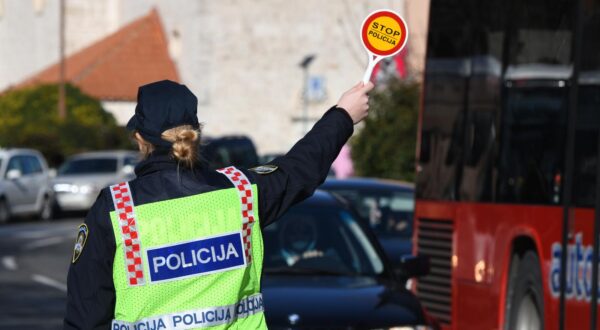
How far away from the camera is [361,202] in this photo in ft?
53.3

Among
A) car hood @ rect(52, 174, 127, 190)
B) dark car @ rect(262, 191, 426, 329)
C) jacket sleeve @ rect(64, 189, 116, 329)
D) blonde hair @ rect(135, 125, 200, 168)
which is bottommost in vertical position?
car hood @ rect(52, 174, 127, 190)

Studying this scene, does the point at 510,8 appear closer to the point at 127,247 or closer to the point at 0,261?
the point at 127,247

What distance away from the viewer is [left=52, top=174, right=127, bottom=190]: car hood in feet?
130

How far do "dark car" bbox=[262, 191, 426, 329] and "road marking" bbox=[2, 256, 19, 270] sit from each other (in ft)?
45.6

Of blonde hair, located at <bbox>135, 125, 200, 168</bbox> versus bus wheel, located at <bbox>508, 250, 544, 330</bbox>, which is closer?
blonde hair, located at <bbox>135, 125, 200, 168</bbox>

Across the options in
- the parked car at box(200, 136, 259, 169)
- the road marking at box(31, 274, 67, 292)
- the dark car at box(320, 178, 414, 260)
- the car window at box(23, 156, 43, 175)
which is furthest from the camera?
the car window at box(23, 156, 43, 175)

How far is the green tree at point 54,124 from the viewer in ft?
161

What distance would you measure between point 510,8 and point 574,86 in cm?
158

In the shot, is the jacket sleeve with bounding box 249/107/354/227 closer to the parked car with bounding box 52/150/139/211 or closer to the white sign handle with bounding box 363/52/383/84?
the white sign handle with bounding box 363/52/383/84

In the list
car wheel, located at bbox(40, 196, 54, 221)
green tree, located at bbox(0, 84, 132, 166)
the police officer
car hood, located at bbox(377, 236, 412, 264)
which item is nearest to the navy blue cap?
the police officer

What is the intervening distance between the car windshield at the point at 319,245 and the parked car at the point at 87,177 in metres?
27.6

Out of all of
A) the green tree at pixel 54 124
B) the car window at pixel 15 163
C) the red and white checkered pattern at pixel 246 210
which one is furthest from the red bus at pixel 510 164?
the green tree at pixel 54 124

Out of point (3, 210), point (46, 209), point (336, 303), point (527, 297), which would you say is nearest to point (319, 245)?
point (336, 303)

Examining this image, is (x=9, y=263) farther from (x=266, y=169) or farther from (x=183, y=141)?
(x=183, y=141)
